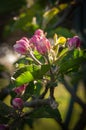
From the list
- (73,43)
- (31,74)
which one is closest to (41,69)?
(31,74)

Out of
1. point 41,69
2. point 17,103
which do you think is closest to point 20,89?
point 17,103

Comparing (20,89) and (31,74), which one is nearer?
(31,74)

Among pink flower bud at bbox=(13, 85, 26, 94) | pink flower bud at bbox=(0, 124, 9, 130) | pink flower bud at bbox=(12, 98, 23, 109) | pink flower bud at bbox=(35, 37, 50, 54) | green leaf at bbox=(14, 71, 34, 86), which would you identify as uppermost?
pink flower bud at bbox=(35, 37, 50, 54)

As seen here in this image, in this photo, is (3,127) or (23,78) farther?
(3,127)

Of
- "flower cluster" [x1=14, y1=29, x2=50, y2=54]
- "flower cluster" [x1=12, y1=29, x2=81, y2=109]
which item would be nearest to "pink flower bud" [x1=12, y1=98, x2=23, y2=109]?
"flower cluster" [x1=12, y1=29, x2=81, y2=109]

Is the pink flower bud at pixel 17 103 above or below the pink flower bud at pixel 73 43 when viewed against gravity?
below

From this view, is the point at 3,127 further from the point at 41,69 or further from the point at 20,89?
the point at 41,69

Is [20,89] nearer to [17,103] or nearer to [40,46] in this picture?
[17,103]

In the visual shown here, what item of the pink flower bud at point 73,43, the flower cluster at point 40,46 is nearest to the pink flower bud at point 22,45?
the flower cluster at point 40,46

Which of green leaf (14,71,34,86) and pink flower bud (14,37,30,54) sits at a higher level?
pink flower bud (14,37,30,54)

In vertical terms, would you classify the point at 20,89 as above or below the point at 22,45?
below

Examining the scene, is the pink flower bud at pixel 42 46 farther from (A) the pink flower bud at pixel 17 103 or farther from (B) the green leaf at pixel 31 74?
(A) the pink flower bud at pixel 17 103

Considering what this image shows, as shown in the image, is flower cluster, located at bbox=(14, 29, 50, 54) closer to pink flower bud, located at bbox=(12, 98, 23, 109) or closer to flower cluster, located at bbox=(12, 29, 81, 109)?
flower cluster, located at bbox=(12, 29, 81, 109)
